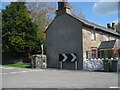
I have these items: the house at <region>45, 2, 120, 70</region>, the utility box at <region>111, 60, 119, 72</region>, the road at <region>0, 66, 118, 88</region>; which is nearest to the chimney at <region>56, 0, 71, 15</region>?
the house at <region>45, 2, 120, 70</region>

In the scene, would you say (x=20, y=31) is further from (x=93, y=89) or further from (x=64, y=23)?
(x=93, y=89)

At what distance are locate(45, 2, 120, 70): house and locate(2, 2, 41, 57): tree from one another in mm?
8458

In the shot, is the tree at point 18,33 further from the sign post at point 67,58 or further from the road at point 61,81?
the road at point 61,81

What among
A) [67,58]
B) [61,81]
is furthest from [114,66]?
[61,81]

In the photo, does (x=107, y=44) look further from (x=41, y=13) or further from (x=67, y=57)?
(x=41, y=13)

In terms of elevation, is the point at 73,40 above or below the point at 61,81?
above

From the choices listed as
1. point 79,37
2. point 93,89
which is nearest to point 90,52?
point 79,37

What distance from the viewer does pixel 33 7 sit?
40781mm

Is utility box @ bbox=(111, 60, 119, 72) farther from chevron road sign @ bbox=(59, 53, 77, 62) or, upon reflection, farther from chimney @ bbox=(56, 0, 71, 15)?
chimney @ bbox=(56, 0, 71, 15)

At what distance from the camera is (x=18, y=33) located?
109 feet

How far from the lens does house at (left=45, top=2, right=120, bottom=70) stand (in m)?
21.5

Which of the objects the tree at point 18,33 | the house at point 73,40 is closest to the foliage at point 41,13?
the tree at point 18,33

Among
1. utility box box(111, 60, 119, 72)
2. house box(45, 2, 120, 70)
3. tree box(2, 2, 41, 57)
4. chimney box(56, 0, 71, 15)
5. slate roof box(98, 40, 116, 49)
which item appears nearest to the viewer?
utility box box(111, 60, 119, 72)

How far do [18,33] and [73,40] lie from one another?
582 inches
